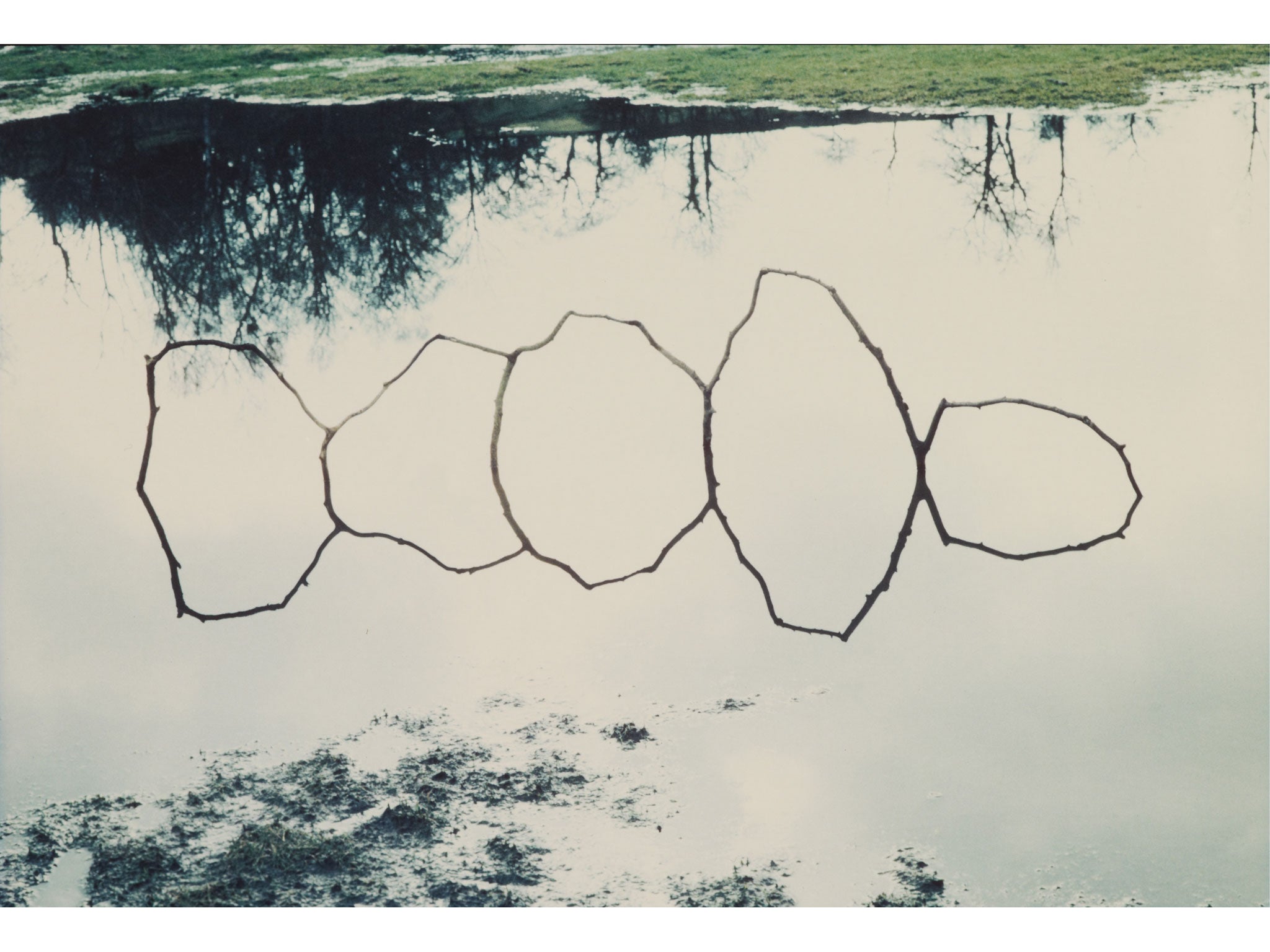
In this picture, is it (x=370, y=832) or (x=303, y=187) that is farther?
(x=303, y=187)

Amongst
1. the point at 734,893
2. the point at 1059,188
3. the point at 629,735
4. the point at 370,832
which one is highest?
the point at 1059,188

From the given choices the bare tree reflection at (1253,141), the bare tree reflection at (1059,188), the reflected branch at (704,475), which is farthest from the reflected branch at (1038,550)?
the bare tree reflection at (1253,141)

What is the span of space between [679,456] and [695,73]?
0.68m

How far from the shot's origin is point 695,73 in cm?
174

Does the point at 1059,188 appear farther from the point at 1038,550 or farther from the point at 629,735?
the point at 629,735

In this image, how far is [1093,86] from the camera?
1718 mm

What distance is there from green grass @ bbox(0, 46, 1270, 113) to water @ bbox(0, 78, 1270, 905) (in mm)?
58

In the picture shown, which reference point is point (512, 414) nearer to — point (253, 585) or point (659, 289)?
point (659, 289)

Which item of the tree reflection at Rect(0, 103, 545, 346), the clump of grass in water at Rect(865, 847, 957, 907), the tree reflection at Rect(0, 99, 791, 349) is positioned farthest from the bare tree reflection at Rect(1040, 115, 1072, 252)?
the clump of grass in water at Rect(865, 847, 957, 907)

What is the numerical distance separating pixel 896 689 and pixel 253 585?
113 centimetres

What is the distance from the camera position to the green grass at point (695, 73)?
5.62 feet

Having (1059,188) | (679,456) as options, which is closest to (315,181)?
(679,456)

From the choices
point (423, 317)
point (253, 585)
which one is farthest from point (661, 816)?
point (423, 317)

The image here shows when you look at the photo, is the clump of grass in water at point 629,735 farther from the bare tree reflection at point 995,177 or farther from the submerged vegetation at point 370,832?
the bare tree reflection at point 995,177
